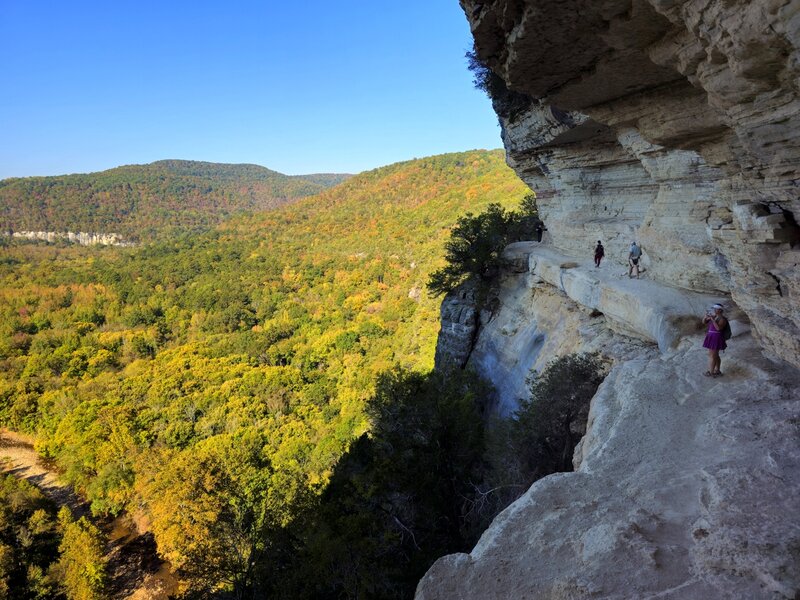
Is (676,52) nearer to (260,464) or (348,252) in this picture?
(260,464)

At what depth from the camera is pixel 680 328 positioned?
7.11 meters

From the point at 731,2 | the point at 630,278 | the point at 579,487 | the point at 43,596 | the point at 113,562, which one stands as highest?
the point at 731,2

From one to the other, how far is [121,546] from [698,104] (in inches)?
1189

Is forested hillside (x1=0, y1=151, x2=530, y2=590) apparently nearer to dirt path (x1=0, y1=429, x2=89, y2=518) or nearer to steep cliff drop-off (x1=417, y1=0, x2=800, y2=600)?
dirt path (x1=0, y1=429, x2=89, y2=518)

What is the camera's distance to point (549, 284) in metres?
13.8

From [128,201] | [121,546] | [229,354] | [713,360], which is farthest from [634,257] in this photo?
[128,201]

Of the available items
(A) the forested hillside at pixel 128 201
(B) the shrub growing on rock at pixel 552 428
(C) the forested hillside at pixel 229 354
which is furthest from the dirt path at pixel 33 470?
(A) the forested hillside at pixel 128 201

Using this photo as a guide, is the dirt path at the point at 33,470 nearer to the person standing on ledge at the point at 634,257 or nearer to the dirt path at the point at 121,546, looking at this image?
the dirt path at the point at 121,546

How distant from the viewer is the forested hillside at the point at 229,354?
44.4 feet

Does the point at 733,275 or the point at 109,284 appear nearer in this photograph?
the point at 733,275

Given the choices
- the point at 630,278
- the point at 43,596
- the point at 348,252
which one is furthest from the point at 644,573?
the point at 348,252

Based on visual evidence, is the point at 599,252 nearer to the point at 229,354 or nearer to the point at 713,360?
the point at 713,360

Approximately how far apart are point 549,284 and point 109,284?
84865 mm

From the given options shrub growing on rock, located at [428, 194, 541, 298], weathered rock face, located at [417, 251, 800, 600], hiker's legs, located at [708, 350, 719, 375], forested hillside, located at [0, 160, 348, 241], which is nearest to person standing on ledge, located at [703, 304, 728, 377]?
hiker's legs, located at [708, 350, 719, 375]
